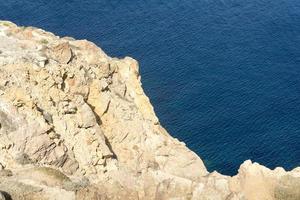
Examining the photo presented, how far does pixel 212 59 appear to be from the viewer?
102188 mm

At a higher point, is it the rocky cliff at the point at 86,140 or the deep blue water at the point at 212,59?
the deep blue water at the point at 212,59

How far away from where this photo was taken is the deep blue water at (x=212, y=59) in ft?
275

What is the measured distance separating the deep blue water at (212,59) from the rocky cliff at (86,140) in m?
21.2

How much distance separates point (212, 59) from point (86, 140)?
5418 cm

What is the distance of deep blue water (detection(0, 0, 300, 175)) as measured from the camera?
83688 mm

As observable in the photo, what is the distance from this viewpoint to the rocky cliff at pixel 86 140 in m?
47.3

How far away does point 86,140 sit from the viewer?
5234 cm

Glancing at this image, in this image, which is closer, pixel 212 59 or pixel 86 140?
pixel 86 140

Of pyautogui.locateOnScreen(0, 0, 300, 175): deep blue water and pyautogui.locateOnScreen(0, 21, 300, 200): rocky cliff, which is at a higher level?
pyautogui.locateOnScreen(0, 0, 300, 175): deep blue water

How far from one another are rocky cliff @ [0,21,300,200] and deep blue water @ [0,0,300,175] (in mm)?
21193

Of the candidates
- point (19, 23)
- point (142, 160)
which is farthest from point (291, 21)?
point (142, 160)

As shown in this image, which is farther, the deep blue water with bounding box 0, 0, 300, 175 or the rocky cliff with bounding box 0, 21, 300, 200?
the deep blue water with bounding box 0, 0, 300, 175

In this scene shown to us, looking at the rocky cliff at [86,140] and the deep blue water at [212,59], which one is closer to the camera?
the rocky cliff at [86,140]

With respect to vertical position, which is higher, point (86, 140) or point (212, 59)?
point (212, 59)
